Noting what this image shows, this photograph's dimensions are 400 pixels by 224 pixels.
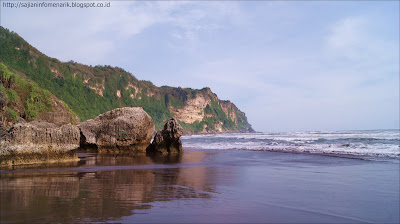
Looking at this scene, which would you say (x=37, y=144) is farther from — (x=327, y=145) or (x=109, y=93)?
(x=109, y=93)

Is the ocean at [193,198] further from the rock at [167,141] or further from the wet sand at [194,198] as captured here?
the rock at [167,141]

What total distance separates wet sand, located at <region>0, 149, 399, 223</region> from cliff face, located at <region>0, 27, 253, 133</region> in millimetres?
53642

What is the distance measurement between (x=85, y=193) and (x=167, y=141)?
11.9 metres

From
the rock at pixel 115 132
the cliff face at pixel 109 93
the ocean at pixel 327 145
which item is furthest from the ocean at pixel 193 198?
the cliff face at pixel 109 93

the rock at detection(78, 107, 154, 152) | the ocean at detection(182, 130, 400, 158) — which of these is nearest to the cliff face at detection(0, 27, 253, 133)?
the ocean at detection(182, 130, 400, 158)

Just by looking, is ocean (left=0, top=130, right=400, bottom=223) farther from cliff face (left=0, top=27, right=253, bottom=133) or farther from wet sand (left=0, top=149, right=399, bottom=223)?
cliff face (left=0, top=27, right=253, bottom=133)

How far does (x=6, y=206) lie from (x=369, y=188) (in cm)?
734

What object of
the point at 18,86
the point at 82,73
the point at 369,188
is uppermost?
the point at 82,73

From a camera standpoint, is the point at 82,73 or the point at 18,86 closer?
the point at 18,86

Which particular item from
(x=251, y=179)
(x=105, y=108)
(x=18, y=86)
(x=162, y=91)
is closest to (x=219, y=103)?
(x=162, y=91)

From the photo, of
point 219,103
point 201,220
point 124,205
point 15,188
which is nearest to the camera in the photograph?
point 201,220

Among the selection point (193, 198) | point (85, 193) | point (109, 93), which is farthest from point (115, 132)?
point (109, 93)

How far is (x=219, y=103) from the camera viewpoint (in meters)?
141

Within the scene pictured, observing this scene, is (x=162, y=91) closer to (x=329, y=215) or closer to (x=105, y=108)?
(x=105, y=108)
